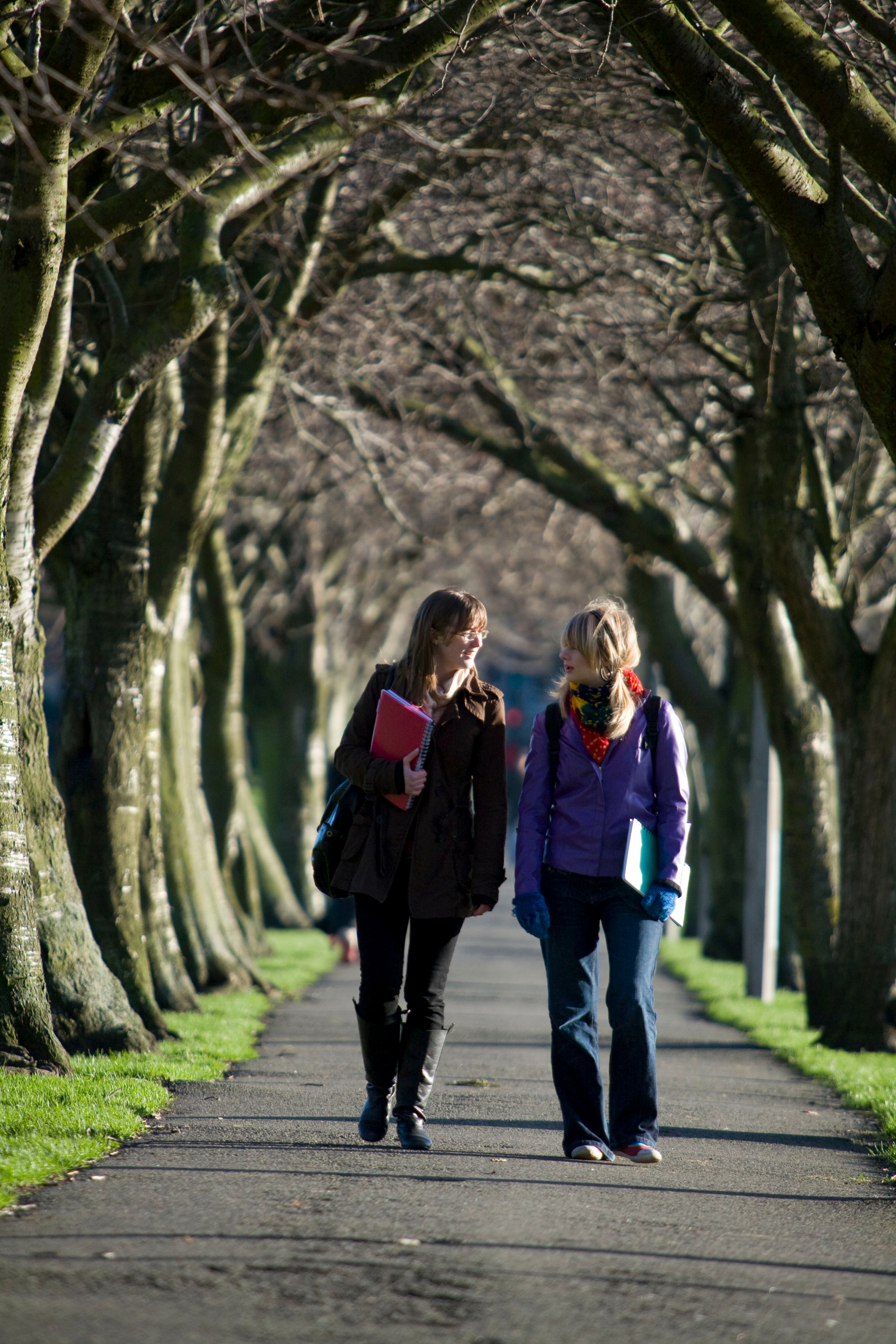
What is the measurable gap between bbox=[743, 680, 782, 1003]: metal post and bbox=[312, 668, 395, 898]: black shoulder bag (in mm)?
8461

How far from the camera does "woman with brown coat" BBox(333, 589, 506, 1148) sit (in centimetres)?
554

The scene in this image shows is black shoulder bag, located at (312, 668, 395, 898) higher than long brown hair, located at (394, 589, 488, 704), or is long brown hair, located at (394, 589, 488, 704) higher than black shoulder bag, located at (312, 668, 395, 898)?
long brown hair, located at (394, 589, 488, 704)

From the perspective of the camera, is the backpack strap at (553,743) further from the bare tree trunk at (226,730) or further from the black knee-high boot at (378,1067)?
the bare tree trunk at (226,730)

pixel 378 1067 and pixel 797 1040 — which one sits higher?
pixel 378 1067

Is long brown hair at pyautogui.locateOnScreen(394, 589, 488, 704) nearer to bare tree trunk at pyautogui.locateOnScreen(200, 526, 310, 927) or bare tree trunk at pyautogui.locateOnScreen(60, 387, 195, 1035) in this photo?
bare tree trunk at pyautogui.locateOnScreen(60, 387, 195, 1035)

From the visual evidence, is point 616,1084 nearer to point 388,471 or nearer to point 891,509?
point 891,509

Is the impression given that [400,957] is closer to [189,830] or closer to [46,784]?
[46,784]

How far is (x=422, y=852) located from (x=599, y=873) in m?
0.64

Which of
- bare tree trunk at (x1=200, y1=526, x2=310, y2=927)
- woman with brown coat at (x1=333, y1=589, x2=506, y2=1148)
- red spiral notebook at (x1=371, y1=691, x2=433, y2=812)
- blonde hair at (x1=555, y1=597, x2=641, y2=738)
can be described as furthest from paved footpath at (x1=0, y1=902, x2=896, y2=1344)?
bare tree trunk at (x1=200, y1=526, x2=310, y2=927)

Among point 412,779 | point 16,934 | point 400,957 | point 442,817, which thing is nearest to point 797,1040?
point 400,957

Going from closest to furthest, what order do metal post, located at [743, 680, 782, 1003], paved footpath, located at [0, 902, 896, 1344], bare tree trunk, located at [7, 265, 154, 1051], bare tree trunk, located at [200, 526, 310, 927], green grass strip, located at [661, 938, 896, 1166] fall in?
paved footpath, located at [0, 902, 896, 1344] < bare tree trunk, located at [7, 265, 154, 1051] < green grass strip, located at [661, 938, 896, 1166] < metal post, located at [743, 680, 782, 1003] < bare tree trunk, located at [200, 526, 310, 927]

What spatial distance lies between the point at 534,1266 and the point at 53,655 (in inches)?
1471

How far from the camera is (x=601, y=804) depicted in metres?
5.65

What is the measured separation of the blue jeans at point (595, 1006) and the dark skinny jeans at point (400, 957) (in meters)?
0.39
